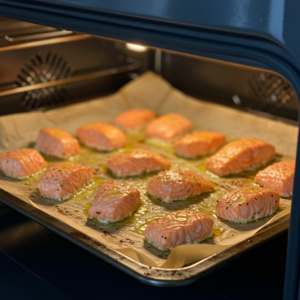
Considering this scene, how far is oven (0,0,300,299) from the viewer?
4.12 feet

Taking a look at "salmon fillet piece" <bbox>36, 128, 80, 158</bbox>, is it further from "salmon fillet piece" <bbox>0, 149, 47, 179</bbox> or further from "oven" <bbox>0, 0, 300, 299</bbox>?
"oven" <bbox>0, 0, 300, 299</bbox>

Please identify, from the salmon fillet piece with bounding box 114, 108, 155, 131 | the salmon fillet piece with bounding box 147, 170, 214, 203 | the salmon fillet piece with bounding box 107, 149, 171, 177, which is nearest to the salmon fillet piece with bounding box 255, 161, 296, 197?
the salmon fillet piece with bounding box 147, 170, 214, 203

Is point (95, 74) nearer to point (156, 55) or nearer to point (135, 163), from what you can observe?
point (156, 55)

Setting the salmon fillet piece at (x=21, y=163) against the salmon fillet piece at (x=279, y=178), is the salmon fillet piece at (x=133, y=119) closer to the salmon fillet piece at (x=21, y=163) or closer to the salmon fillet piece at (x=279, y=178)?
the salmon fillet piece at (x=21, y=163)

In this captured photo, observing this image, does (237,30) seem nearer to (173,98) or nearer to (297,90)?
(297,90)

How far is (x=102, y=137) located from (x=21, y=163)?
2.15 feet

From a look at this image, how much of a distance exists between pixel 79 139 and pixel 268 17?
7.43 ft

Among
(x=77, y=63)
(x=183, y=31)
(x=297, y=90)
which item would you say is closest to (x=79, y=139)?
(x=77, y=63)

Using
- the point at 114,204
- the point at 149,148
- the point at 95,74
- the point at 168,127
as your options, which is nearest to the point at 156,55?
the point at 95,74

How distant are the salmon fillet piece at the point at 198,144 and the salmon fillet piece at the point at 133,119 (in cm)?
49

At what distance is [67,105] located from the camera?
353 centimetres

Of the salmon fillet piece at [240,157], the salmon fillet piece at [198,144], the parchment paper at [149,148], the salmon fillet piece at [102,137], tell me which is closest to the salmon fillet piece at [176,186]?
the parchment paper at [149,148]

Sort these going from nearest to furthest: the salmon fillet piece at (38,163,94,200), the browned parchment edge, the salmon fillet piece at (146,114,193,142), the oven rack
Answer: the browned parchment edge
the salmon fillet piece at (38,163,94,200)
the oven rack
the salmon fillet piece at (146,114,193,142)

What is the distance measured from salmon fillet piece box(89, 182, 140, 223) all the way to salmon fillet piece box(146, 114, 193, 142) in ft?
3.07
